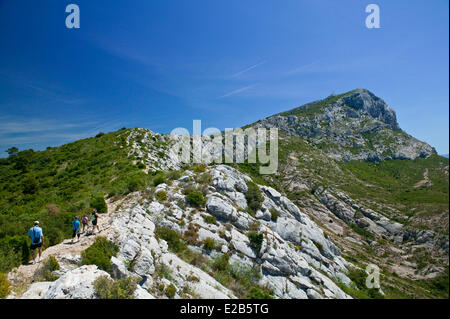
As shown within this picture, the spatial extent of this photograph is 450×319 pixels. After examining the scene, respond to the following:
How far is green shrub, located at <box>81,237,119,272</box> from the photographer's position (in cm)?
822

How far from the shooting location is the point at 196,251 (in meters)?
12.1

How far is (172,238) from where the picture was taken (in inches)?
476

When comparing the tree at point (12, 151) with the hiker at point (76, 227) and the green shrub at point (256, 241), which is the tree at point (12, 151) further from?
the green shrub at point (256, 241)

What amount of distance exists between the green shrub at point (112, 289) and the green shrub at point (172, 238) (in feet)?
14.6

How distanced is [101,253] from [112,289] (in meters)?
2.65

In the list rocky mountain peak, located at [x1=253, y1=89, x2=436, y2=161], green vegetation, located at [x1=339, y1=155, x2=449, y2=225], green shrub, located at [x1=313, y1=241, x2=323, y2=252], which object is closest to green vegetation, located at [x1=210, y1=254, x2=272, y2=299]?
green vegetation, located at [x1=339, y1=155, x2=449, y2=225]

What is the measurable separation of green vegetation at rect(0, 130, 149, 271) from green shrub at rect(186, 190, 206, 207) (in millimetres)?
6444

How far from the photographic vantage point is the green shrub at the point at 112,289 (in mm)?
6509

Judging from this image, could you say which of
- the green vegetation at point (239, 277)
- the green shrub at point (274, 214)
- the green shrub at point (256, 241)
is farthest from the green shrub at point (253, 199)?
the green vegetation at point (239, 277)

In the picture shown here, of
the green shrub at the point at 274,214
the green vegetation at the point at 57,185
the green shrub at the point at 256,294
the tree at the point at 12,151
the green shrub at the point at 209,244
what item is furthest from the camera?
the tree at the point at 12,151

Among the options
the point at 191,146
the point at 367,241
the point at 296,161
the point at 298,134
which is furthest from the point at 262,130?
the point at 367,241

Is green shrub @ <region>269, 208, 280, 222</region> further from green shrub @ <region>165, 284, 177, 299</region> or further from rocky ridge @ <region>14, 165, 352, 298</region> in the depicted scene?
green shrub @ <region>165, 284, 177, 299</region>

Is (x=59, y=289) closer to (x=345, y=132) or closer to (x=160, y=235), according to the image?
(x=160, y=235)

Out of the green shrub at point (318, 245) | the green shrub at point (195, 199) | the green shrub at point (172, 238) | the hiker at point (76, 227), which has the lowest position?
the green shrub at point (318, 245)
